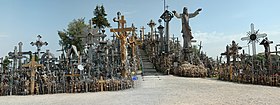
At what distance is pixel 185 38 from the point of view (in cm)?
2453

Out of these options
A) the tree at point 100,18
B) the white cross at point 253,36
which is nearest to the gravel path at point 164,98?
the white cross at point 253,36

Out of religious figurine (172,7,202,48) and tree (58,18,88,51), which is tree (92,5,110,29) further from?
religious figurine (172,7,202,48)

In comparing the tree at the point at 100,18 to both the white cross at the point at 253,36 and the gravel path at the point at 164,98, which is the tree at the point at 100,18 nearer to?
the white cross at the point at 253,36

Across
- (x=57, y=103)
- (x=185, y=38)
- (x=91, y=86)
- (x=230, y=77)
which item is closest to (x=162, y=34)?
(x=185, y=38)

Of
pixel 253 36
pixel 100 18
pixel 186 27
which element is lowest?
pixel 253 36

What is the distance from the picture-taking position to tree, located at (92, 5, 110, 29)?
127ft

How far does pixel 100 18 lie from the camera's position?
3888 cm

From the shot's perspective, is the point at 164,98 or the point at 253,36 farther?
the point at 253,36

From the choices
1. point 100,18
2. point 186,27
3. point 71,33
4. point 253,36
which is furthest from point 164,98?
point 71,33

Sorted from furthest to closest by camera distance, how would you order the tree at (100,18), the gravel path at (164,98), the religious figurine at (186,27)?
the tree at (100,18) → the religious figurine at (186,27) → the gravel path at (164,98)

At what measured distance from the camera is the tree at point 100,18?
3880 cm

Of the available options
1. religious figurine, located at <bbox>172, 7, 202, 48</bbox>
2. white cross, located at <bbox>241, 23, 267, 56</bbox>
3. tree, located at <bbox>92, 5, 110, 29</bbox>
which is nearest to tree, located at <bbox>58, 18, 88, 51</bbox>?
tree, located at <bbox>92, 5, 110, 29</bbox>

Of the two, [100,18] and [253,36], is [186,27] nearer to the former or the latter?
[253,36]

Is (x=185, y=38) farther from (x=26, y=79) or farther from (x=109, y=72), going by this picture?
(x=26, y=79)
